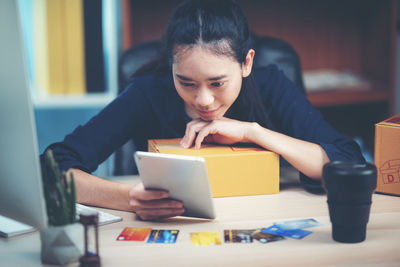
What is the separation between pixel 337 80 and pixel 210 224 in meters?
1.72

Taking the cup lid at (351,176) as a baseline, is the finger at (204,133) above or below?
above

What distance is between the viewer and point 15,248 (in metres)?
0.90

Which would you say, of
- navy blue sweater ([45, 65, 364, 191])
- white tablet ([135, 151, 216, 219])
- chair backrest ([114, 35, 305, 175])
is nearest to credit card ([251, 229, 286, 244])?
white tablet ([135, 151, 216, 219])

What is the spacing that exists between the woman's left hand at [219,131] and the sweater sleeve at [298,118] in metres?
0.20

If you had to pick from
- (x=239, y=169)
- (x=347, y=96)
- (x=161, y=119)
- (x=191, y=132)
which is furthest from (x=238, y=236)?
(x=347, y=96)

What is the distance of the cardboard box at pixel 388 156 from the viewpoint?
47.3 inches

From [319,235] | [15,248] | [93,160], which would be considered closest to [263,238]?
[319,235]

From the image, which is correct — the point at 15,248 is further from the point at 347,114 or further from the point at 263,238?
the point at 347,114

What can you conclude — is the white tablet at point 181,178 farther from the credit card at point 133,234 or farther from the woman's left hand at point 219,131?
the woman's left hand at point 219,131

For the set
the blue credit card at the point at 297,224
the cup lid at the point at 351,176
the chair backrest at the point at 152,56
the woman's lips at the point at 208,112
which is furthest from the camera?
the chair backrest at the point at 152,56

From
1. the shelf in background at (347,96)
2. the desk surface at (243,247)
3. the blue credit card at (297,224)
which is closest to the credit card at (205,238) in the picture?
the desk surface at (243,247)

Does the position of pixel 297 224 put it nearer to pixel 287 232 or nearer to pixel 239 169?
pixel 287 232

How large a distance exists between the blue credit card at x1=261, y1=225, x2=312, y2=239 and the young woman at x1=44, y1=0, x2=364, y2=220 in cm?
18

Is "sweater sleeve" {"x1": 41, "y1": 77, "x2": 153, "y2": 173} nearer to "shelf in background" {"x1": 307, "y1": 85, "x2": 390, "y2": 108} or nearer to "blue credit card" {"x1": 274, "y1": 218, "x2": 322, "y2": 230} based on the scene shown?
"blue credit card" {"x1": 274, "y1": 218, "x2": 322, "y2": 230}
